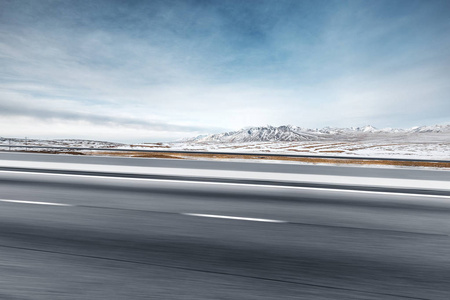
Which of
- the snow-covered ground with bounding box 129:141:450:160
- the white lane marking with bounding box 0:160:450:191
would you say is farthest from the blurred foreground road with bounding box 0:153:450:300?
the snow-covered ground with bounding box 129:141:450:160

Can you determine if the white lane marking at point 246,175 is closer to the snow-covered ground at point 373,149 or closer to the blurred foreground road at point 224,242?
the blurred foreground road at point 224,242

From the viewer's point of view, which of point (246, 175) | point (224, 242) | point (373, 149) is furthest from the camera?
point (373, 149)

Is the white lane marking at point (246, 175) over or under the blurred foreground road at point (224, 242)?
over

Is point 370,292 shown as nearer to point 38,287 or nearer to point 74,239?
point 38,287

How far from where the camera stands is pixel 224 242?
418 cm

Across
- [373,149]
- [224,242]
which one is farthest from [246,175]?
[373,149]

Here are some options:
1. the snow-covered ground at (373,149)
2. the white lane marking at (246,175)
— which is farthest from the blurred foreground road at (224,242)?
the snow-covered ground at (373,149)

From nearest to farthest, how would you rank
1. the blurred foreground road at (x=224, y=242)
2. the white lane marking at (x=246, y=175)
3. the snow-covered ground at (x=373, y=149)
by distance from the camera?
1. the blurred foreground road at (x=224, y=242)
2. the white lane marking at (x=246, y=175)
3. the snow-covered ground at (x=373, y=149)

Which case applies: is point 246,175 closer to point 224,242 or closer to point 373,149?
point 224,242

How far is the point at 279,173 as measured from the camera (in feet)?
33.6

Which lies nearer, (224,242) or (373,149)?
(224,242)

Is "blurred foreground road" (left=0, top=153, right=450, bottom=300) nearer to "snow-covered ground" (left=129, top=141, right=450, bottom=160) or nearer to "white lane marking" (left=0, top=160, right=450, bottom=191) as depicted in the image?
"white lane marking" (left=0, top=160, right=450, bottom=191)

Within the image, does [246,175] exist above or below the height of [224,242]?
above

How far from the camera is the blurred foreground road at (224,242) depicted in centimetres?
298
